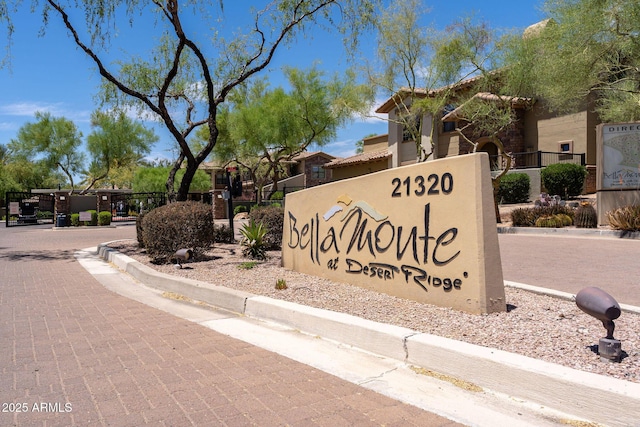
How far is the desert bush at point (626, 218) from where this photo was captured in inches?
551

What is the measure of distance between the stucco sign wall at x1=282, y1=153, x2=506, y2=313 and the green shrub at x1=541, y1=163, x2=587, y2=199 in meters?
19.3

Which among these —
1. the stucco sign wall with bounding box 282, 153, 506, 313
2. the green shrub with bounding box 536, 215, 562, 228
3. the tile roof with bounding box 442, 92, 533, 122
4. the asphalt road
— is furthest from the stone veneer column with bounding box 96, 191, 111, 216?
the stucco sign wall with bounding box 282, 153, 506, 313

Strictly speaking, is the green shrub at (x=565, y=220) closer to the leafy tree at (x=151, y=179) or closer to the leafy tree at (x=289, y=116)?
the leafy tree at (x=289, y=116)

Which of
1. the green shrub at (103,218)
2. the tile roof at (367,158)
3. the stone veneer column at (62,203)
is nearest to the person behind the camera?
the green shrub at (103,218)

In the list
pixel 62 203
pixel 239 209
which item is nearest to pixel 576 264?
pixel 62 203

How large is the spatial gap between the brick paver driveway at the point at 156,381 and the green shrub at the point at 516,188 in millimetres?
22771

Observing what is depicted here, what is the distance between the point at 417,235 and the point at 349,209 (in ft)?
5.23

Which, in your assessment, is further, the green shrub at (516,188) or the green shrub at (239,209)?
the green shrub at (239,209)

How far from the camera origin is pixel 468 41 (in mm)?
21719

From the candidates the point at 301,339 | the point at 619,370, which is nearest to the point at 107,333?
the point at 301,339

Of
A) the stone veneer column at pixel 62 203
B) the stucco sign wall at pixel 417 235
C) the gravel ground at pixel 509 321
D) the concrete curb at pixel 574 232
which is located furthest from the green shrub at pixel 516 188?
the stone veneer column at pixel 62 203

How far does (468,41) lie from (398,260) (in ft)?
60.2

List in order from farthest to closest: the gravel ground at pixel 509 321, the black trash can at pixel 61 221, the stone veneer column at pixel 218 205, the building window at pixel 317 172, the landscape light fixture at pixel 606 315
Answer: the building window at pixel 317 172 < the stone veneer column at pixel 218 205 < the black trash can at pixel 61 221 < the gravel ground at pixel 509 321 < the landscape light fixture at pixel 606 315

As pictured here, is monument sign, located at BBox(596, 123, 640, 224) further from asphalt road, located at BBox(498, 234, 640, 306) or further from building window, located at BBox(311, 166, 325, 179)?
building window, located at BBox(311, 166, 325, 179)
